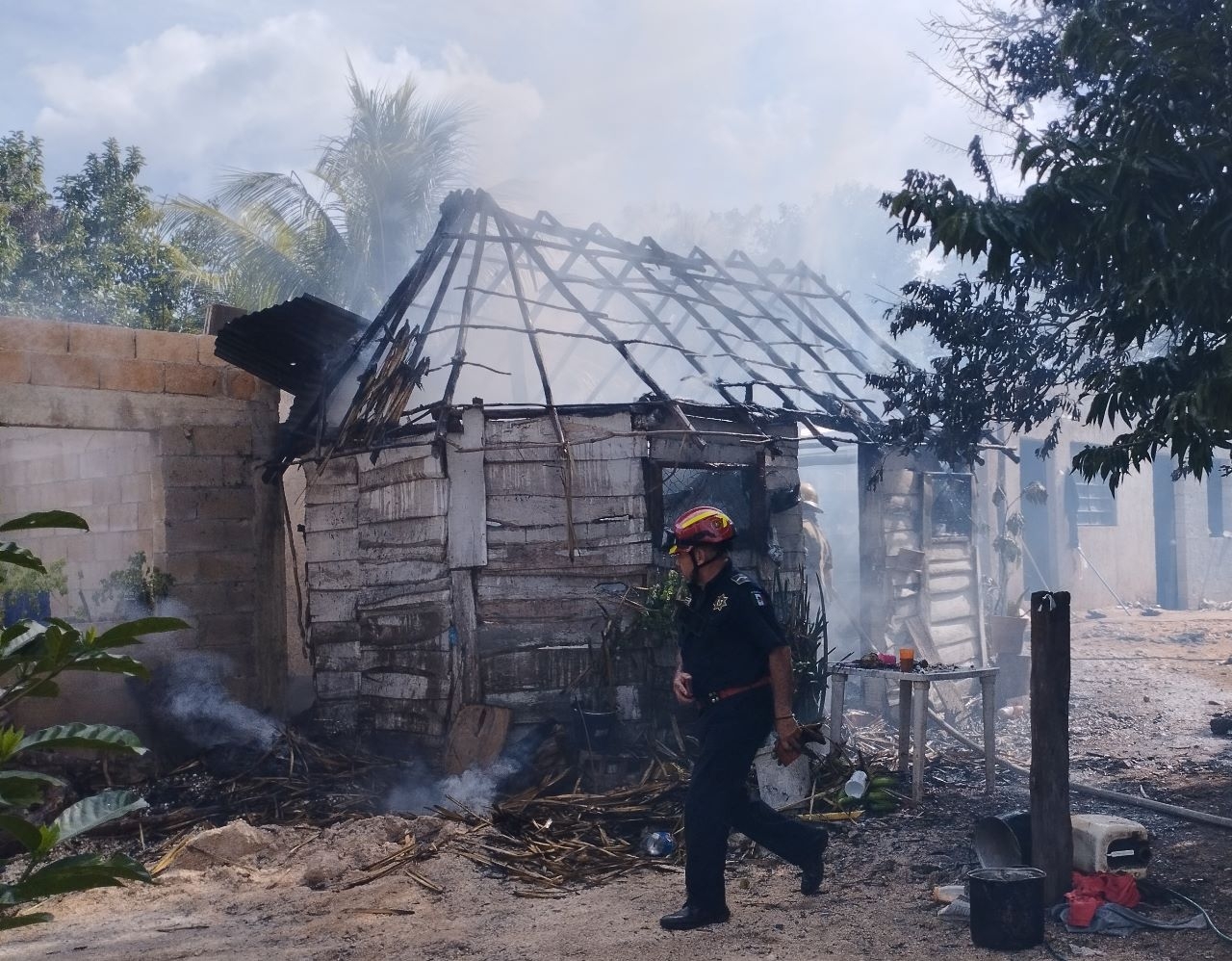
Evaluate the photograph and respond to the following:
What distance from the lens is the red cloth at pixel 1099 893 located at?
4863 mm

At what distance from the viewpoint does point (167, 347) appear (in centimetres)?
938

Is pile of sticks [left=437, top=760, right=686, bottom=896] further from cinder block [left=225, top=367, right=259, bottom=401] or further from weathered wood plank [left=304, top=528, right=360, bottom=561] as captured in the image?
cinder block [left=225, top=367, right=259, bottom=401]

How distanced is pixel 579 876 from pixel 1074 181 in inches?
179

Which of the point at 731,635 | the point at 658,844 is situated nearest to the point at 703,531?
the point at 731,635

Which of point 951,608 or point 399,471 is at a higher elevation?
point 399,471

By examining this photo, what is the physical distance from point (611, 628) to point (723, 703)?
12.9ft

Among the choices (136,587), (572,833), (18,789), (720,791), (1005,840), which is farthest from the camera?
(136,587)

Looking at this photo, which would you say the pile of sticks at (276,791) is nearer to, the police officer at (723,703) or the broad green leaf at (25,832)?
the police officer at (723,703)

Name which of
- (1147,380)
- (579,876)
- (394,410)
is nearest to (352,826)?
(579,876)

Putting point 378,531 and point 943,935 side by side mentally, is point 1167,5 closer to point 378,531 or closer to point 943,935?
point 943,935

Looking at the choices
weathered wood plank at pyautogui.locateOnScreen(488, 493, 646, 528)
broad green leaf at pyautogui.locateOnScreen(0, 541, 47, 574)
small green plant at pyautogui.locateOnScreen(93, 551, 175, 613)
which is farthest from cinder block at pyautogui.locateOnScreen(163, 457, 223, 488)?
broad green leaf at pyautogui.locateOnScreen(0, 541, 47, 574)

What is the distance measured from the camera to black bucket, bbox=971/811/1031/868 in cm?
533

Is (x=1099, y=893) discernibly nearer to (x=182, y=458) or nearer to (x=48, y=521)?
(x=48, y=521)

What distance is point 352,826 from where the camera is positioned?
24.1 feet
